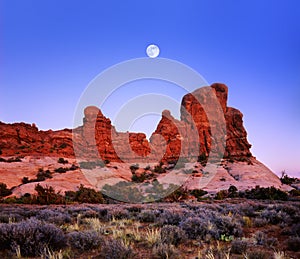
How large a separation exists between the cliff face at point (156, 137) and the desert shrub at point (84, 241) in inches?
2050

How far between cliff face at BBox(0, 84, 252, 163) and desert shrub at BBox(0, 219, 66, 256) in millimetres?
52106

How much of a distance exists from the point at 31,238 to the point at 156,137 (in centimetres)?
7155

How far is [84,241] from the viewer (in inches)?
218

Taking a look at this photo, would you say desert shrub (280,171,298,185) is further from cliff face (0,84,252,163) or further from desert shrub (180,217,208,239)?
desert shrub (180,217,208,239)

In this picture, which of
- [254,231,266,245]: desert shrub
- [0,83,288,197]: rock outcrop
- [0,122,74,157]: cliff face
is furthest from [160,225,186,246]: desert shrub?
[0,122,74,157]: cliff face

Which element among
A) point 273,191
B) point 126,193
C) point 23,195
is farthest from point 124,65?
point 273,191

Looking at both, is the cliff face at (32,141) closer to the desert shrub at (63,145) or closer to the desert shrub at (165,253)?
the desert shrub at (63,145)

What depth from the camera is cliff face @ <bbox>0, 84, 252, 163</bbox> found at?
60844 millimetres

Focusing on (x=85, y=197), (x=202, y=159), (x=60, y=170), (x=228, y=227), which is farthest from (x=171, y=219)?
(x=202, y=159)

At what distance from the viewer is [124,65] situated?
32.8m

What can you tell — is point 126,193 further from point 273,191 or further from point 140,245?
point 140,245

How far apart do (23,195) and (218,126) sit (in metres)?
A: 59.8

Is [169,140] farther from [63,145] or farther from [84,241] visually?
[84,241]

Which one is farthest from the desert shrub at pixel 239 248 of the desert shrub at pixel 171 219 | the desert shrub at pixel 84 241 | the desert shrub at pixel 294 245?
the desert shrub at pixel 171 219
